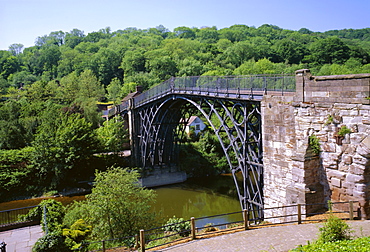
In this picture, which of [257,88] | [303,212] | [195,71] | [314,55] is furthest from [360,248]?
[314,55]

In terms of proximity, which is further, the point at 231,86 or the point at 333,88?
the point at 231,86

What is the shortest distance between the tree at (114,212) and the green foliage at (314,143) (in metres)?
9.10

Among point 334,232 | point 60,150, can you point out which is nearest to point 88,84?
point 60,150

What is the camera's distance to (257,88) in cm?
1717

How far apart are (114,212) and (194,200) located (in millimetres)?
16043

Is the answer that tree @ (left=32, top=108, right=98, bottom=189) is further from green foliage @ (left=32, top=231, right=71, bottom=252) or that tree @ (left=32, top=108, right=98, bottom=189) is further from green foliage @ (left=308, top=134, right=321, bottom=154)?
green foliage @ (left=308, top=134, right=321, bottom=154)

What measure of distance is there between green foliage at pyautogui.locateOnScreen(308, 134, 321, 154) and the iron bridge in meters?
2.71

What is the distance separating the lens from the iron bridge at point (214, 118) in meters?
16.8

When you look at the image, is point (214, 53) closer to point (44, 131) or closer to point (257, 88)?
point (44, 131)

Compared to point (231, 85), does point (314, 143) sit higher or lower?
lower

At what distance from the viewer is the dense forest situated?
107 ft

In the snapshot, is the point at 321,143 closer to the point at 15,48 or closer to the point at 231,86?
the point at 231,86

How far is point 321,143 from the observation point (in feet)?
40.3

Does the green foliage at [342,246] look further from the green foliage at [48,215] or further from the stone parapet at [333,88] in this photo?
the green foliage at [48,215]
